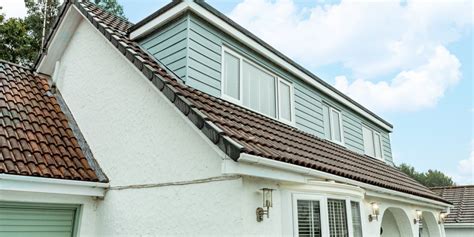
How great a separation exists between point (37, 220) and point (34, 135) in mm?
1942

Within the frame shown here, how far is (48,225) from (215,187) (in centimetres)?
376

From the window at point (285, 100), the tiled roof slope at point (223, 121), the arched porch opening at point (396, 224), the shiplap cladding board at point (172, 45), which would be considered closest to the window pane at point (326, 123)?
the window at point (285, 100)

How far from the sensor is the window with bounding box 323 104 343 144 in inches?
504

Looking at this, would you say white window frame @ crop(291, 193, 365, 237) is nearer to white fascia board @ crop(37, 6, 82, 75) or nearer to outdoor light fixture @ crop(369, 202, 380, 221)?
outdoor light fixture @ crop(369, 202, 380, 221)

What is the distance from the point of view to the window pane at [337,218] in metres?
6.61

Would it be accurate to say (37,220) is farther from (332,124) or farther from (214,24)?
(332,124)

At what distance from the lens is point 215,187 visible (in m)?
5.20

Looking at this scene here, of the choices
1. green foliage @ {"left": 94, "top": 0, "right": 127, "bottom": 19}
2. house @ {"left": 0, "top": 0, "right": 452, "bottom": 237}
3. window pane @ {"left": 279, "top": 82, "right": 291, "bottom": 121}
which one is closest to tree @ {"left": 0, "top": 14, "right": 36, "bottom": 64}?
green foliage @ {"left": 94, "top": 0, "right": 127, "bottom": 19}

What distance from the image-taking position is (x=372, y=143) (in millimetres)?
16359

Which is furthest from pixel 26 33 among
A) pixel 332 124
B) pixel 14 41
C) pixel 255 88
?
pixel 332 124

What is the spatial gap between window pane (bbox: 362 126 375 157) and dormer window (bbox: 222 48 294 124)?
6.74m

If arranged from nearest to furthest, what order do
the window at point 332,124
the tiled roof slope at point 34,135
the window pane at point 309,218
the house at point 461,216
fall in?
the window pane at point 309,218, the tiled roof slope at point 34,135, the window at point 332,124, the house at point 461,216

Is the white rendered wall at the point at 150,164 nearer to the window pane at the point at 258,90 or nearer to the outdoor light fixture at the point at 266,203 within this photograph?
the outdoor light fixture at the point at 266,203

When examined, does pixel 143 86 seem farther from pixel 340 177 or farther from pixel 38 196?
pixel 340 177
